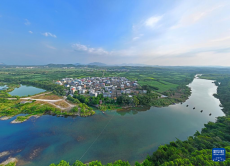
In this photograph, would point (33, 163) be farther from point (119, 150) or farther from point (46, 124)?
point (119, 150)

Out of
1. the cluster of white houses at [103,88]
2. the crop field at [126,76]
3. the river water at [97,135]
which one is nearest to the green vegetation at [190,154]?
the river water at [97,135]

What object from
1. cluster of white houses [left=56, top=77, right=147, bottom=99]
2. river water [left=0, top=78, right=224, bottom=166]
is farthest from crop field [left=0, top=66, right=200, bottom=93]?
river water [left=0, top=78, right=224, bottom=166]

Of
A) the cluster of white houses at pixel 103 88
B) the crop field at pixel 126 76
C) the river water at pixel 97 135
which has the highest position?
the crop field at pixel 126 76

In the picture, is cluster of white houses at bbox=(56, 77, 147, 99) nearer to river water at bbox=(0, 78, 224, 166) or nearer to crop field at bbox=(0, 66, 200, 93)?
river water at bbox=(0, 78, 224, 166)

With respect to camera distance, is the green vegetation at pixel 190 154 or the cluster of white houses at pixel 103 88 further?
the cluster of white houses at pixel 103 88

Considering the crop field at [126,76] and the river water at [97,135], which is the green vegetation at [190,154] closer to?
the river water at [97,135]

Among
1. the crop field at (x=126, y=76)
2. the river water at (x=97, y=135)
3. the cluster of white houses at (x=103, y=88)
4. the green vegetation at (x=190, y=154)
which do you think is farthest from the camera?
the crop field at (x=126, y=76)

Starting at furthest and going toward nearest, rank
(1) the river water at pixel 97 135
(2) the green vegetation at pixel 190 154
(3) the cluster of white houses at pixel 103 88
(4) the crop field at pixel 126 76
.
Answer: (4) the crop field at pixel 126 76 < (3) the cluster of white houses at pixel 103 88 < (1) the river water at pixel 97 135 < (2) the green vegetation at pixel 190 154

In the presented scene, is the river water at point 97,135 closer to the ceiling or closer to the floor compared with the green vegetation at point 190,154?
closer to the floor

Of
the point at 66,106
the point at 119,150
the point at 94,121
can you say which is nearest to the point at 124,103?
the point at 94,121
